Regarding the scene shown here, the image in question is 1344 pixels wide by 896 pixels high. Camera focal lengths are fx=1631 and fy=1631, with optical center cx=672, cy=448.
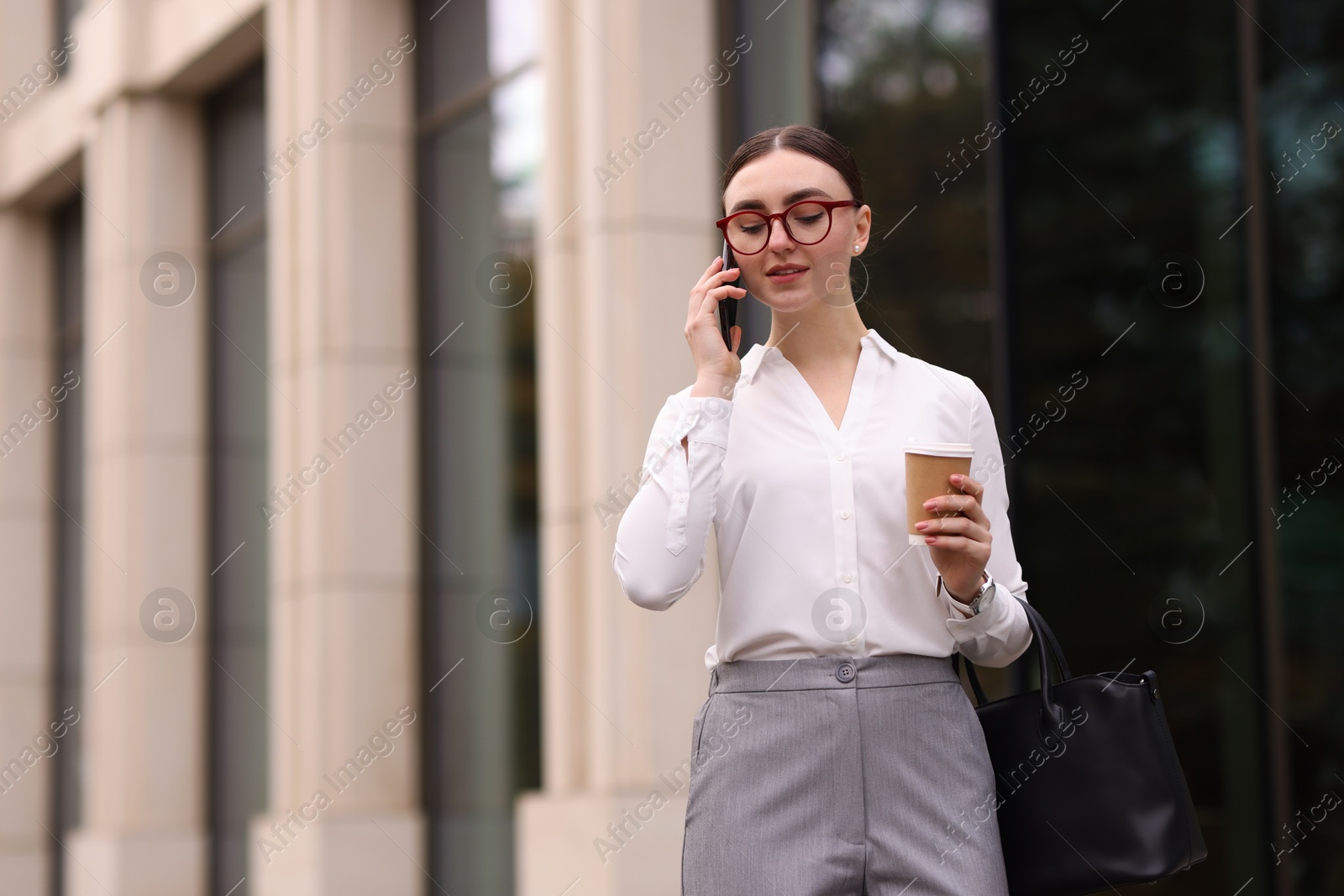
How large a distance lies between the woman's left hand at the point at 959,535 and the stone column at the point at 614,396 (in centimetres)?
408

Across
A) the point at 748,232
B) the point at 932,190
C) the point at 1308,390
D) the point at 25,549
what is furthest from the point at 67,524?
the point at 748,232

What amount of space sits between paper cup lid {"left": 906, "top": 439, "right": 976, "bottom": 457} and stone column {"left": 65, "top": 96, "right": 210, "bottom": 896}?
10.1 metres

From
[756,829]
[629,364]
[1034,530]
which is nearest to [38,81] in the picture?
[629,364]

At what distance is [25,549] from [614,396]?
10092 mm

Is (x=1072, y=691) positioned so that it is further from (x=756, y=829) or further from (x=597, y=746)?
(x=597, y=746)

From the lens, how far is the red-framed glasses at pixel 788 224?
272cm

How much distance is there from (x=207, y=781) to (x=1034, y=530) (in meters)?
7.85

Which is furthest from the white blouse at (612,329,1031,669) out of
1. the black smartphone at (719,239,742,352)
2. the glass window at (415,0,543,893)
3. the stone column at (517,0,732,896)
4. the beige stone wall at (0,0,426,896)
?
the beige stone wall at (0,0,426,896)

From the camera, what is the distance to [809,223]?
8.97 feet

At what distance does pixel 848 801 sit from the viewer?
2586 mm

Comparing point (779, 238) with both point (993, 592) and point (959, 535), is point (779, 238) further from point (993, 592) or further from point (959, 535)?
Answer: point (993, 592)

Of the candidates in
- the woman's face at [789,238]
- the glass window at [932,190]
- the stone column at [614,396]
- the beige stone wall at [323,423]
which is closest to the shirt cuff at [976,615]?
the woman's face at [789,238]

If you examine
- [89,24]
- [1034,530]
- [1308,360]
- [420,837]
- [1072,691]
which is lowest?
[420,837]

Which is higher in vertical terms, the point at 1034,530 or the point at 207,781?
the point at 1034,530
